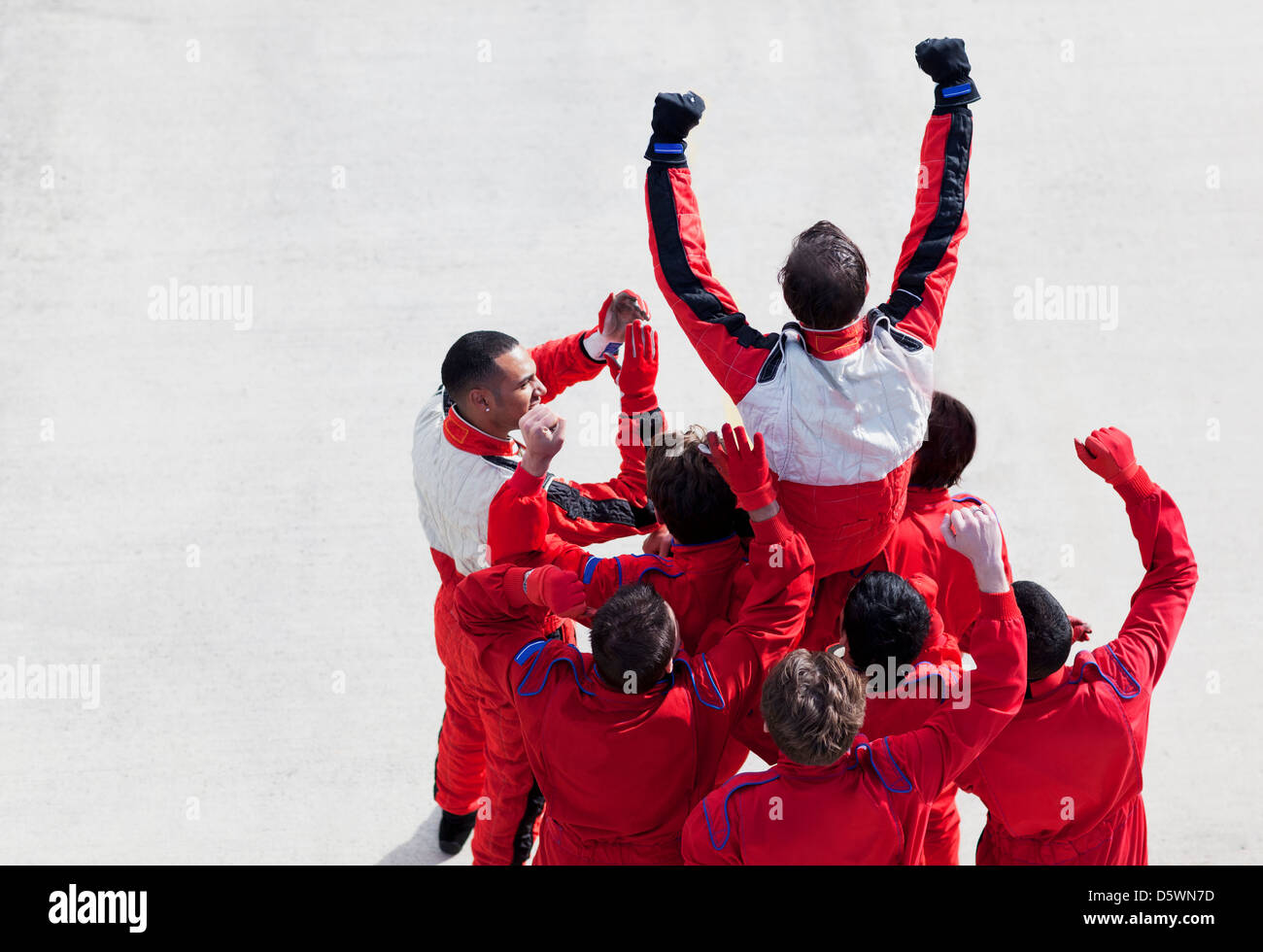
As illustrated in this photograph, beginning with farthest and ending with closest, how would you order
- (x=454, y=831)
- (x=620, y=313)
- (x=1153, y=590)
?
(x=454, y=831) < (x=620, y=313) < (x=1153, y=590)

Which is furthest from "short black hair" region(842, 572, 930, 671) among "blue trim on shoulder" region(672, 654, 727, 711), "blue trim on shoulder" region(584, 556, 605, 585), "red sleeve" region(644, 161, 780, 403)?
"blue trim on shoulder" region(584, 556, 605, 585)

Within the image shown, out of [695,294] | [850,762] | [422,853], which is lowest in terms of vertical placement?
[422,853]

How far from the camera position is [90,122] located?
241 inches

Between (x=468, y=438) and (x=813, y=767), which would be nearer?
(x=813, y=767)

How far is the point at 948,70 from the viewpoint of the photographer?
2.93 m

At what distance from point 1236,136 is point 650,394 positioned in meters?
4.44

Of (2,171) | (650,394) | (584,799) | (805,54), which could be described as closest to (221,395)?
(2,171)

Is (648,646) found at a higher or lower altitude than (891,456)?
lower

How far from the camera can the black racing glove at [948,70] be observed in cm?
292

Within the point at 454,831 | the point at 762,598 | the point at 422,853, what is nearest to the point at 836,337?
the point at 762,598

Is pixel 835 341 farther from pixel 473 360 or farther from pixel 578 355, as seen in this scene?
pixel 578 355

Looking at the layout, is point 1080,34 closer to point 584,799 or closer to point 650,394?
point 650,394

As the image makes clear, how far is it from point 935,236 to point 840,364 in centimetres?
42
